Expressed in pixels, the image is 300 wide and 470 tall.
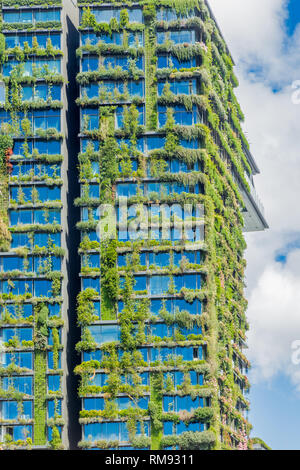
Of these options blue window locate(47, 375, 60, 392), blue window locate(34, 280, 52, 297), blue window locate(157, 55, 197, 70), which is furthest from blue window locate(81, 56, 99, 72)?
blue window locate(47, 375, 60, 392)

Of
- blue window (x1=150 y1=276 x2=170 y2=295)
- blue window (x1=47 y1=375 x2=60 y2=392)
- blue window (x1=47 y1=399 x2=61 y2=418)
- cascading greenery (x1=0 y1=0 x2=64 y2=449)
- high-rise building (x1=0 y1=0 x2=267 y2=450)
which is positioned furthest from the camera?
blue window (x1=150 y1=276 x2=170 y2=295)

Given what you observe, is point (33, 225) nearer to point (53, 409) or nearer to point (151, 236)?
point (151, 236)

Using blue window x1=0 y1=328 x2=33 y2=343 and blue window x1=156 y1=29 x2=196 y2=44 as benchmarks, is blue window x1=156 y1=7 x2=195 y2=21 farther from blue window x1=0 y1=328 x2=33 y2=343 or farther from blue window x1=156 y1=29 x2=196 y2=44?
blue window x1=0 y1=328 x2=33 y2=343

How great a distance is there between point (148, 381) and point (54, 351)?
7.55 metres

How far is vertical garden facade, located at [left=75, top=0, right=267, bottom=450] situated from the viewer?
100 meters

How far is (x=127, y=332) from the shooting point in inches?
3979

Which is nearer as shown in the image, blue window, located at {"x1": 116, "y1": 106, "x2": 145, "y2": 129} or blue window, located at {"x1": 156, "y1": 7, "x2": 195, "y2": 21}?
blue window, located at {"x1": 116, "y1": 106, "x2": 145, "y2": 129}

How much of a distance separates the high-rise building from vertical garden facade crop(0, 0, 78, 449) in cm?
11

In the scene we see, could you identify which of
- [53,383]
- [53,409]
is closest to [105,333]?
[53,383]

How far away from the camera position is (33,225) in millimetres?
103188
